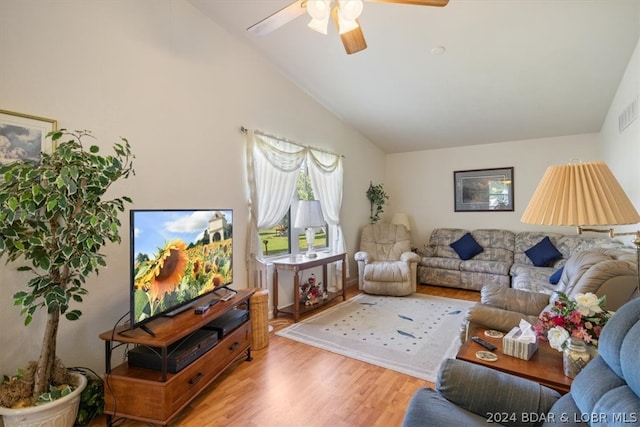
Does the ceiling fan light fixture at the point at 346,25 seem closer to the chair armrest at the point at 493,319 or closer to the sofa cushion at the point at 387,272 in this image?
the chair armrest at the point at 493,319

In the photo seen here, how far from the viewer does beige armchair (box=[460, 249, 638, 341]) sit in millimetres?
Result: 1809

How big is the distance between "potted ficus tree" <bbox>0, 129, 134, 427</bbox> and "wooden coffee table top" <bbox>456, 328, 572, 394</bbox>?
2.08 meters

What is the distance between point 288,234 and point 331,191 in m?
1.00

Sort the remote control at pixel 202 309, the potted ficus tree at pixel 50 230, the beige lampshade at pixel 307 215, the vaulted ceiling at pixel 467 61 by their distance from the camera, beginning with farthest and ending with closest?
1. the beige lampshade at pixel 307 215
2. the vaulted ceiling at pixel 467 61
3. the remote control at pixel 202 309
4. the potted ficus tree at pixel 50 230

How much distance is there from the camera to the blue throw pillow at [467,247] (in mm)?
5105

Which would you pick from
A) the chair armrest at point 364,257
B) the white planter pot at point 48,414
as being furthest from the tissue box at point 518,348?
the chair armrest at point 364,257

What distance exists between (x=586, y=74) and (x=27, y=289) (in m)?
5.23

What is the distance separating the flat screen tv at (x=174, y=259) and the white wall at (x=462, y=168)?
433 centimetres

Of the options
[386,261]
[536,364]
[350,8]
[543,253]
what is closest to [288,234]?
[386,261]

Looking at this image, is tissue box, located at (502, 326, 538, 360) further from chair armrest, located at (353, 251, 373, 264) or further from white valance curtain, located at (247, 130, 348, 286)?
chair armrest, located at (353, 251, 373, 264)

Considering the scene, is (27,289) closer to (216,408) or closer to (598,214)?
(216,408)

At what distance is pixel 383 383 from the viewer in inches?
91.5

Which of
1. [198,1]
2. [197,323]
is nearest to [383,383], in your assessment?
[197,323]

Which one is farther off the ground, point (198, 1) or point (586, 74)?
point (198, 1)
